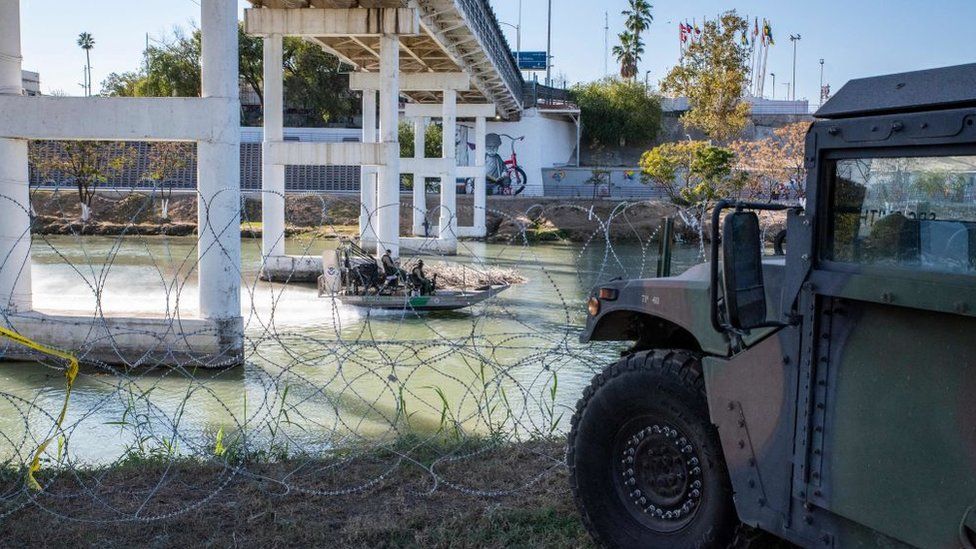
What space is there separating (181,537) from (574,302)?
21.7 m

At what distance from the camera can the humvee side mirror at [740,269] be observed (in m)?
4.00

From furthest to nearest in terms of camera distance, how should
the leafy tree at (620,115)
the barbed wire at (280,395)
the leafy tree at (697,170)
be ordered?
the leafy tree at (620,115)
the leafy tree at (697,170)
the barbed wire at (280,395)

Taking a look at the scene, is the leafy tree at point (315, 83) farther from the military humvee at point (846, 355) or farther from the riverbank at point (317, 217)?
the military humvee at point (846, 355)

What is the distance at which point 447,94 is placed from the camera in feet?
150

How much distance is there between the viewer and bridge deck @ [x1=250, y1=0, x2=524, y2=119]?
31.6 meters

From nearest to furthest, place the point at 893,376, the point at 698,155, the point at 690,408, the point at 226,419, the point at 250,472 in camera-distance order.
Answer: the point at 893,376 < the point at 690,408 < the point at 250,472 < the point at 226,419 < the point at 698,155

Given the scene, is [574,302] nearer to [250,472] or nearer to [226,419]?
[226,419]

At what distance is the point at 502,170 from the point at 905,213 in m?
68.7

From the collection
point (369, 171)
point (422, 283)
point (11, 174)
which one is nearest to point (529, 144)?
point (369, 171)

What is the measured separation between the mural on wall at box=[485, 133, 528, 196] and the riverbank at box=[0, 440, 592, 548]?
205 feet

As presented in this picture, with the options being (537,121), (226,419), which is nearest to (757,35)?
(537,121)

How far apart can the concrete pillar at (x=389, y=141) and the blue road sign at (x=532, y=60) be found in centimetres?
7701

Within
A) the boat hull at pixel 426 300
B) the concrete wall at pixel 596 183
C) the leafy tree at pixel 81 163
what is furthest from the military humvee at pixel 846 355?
the concrete wall at pixel 596 183

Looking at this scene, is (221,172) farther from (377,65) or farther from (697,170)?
(697,170)
